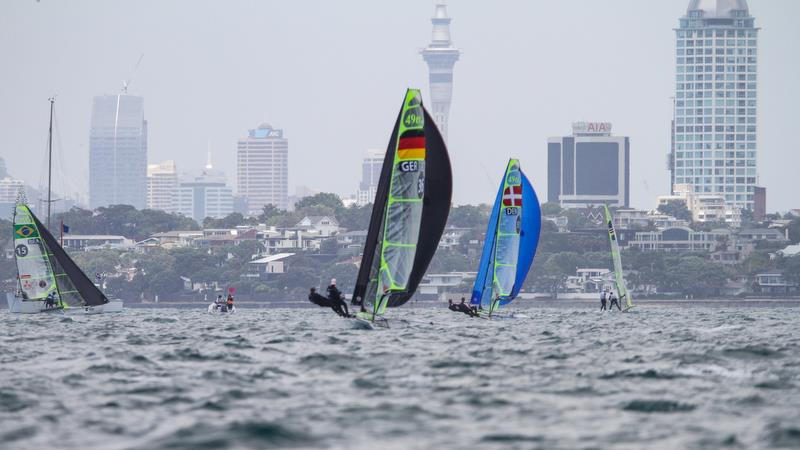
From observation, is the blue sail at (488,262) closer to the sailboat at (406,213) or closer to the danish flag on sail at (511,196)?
the danish flag on sail at (511,196)

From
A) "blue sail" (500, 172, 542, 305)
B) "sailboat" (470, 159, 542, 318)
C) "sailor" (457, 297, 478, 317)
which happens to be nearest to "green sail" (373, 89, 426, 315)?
"sailor" (457, 297, 478, 317)

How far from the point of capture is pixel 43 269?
66125 mm

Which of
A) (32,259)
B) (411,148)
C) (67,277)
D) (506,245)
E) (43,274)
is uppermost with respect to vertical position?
(411,148)

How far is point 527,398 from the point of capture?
23.7 meters

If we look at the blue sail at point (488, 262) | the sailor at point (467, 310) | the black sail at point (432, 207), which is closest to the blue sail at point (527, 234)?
the blue sail at point (488, 262)

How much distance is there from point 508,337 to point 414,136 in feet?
17.4

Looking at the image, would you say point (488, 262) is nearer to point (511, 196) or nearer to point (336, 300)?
point (511, 196)

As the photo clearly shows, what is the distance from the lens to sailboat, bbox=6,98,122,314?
216ft

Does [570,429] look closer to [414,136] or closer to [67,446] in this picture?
[67,446]

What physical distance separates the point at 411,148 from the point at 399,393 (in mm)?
16958

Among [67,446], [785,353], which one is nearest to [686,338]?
[785,353]

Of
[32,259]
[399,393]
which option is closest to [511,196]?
[32,259]

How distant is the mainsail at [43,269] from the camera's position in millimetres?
66000

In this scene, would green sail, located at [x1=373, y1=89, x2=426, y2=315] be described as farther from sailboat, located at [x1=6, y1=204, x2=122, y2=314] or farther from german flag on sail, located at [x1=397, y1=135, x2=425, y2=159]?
sailboat, located at [x1=6, y1=204, x2=122, y2=314]
